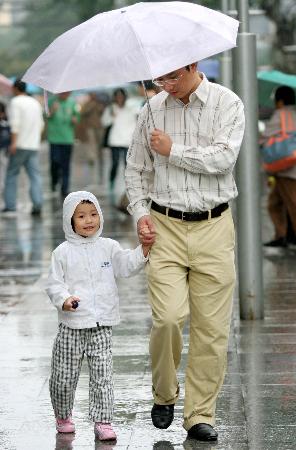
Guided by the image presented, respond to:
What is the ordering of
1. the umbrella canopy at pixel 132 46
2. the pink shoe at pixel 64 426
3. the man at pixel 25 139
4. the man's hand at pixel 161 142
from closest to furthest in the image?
the umbrella canopy at pixel 132 46 → the man's hand at pixel 161 142 → the pink shoe at pixel 64 426 → the man at pixel 25 139

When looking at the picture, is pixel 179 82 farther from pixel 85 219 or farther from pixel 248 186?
pixel 248 186

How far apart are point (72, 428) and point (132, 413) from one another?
1.57 ft

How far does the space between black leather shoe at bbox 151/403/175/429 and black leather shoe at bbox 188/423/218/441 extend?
6.3 inches

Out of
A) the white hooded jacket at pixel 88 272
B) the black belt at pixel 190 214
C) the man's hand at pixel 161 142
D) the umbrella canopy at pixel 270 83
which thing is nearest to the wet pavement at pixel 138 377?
the white hooded jacket at pixel 88 272

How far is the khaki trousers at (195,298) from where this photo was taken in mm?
6781

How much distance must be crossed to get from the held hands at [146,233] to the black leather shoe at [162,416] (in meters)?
0.74

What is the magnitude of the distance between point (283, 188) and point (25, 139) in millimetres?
7087

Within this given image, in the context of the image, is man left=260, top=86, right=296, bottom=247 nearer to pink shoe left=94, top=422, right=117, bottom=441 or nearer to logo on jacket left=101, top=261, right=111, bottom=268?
logo on jacket left=101, top=261, right=111, bottom=268

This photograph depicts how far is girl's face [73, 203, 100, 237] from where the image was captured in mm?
6887

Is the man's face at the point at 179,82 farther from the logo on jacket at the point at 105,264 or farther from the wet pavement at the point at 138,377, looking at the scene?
the wet pavement at the point at 138,377

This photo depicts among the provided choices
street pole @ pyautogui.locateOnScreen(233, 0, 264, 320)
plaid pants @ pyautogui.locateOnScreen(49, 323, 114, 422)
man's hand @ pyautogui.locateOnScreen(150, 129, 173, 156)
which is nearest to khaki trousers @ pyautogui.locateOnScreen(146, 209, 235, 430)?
plaid pants @ pyautogui.locateOnScreen(49, 323, 114, 422)

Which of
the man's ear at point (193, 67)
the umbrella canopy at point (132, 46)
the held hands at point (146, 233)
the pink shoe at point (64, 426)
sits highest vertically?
the umbrella canopy at point (132, 46)

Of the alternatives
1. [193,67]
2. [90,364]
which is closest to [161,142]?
[193,67]

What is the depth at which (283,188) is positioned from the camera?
14.7m
